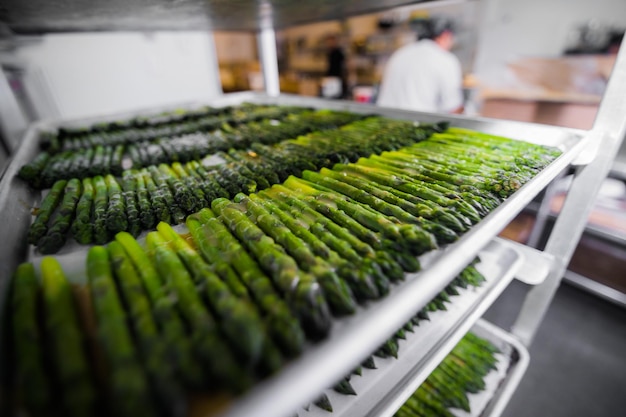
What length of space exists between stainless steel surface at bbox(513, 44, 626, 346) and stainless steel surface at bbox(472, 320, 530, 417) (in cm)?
41

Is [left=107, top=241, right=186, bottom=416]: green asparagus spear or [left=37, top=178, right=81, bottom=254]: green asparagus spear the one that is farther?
[left=37, top=178, right=81, bottom=254]: green asparagus spear

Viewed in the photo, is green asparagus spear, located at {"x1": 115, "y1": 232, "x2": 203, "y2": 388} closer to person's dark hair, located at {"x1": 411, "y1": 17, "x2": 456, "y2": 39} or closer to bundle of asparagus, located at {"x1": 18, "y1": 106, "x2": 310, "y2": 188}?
bundle of asparagus, located at {"x1": 18, "y1": 106, "x2": 310, "y2": 188}

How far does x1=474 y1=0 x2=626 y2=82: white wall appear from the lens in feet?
17.5

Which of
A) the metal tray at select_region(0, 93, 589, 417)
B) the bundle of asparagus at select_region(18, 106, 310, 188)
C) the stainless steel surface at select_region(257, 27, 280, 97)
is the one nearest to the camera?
the metal tray at select_region(0, 93, 589, 417)

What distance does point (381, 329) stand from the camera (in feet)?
2.15

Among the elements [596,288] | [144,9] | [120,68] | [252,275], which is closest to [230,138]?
[144,9]

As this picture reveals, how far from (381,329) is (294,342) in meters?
0.20

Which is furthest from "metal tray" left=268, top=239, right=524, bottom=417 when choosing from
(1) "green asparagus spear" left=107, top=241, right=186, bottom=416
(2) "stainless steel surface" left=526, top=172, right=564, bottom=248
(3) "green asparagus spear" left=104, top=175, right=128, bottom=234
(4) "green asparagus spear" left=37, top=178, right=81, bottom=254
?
(2) "stainless steel surface" left=526, top=172, right=564, bottom=248

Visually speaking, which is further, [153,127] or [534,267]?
[153,127]

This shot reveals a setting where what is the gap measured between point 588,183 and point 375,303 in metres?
1.71

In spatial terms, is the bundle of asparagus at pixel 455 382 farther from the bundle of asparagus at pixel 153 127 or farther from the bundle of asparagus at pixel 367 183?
the bundle of asparagus at pixel 153 127

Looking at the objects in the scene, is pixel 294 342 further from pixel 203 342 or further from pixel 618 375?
pixel 618 375

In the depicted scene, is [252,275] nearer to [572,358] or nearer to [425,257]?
[425,257]

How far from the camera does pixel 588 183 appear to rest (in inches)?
67.2
